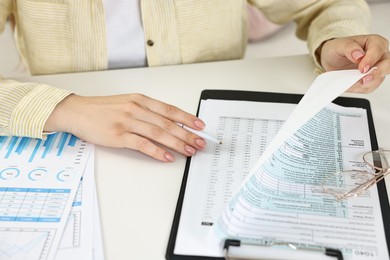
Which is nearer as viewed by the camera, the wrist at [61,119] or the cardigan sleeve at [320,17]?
the wrist at [61,119]

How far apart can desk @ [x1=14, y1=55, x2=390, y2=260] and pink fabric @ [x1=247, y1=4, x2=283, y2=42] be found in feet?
2.11

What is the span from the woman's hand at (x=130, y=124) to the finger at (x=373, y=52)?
10.2 inches

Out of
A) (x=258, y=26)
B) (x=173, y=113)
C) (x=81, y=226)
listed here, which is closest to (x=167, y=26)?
(x=173, y=113)

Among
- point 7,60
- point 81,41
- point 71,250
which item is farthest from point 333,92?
point 7,60

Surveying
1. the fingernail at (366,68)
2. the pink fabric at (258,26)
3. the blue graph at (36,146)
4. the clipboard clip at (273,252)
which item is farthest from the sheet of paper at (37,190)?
the pink fabric at (258,26)

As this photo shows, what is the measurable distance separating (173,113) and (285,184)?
0.70 feet

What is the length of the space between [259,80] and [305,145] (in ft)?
0.73

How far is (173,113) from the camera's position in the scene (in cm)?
79

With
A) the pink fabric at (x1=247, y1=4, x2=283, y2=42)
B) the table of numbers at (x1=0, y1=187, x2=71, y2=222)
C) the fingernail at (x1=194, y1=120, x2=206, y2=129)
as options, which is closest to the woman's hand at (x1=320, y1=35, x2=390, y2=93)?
the fingernail at (x1=194, y1=120, x2=206, y2=129)

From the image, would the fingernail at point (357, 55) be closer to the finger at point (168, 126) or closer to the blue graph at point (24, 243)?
the finger at point (168, 126)

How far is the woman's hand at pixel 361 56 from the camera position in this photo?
77 cm

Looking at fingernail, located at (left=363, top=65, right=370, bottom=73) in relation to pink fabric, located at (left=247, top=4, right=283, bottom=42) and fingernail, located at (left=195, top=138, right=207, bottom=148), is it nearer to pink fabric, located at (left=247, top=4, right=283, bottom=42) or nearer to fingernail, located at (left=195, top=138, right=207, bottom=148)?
fingernail, located at (left=195, top=138, right=207, bottom=148)

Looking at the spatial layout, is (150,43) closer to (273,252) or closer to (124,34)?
(124,34)

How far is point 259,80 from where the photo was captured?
933 millimetres
